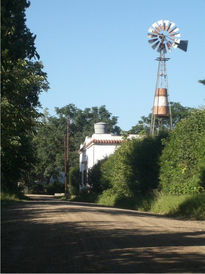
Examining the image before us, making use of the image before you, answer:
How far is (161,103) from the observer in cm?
4488

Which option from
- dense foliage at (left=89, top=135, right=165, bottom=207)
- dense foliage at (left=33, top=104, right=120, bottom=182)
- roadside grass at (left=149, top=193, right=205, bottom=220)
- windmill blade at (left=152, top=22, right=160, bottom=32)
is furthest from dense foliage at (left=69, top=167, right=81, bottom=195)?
roadside grass at (left=149, top=193, right=205, bottom=220)

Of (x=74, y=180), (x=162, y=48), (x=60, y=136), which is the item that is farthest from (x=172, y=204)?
(x=60, y=136)

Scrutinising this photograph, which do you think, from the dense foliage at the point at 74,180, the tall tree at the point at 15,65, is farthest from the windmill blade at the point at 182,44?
the tall tree at the point at 15,65

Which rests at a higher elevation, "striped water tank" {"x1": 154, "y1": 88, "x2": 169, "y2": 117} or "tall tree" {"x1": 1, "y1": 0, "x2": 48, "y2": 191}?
"striped water tank" {"x1": 154, "y1": 88, "x2": 169, "y2": 117}

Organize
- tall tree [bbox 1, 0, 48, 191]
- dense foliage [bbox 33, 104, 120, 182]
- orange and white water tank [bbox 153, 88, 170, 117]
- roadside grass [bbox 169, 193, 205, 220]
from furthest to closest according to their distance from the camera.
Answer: dense foliage [bbox 33, 104, 120, 182] < orange and white water tank [bbox 153, 88, 170, 117] < roadside grass [bbox 169, 193, 205, 220] < tall tree [bbox 1, 0, 48, 191]

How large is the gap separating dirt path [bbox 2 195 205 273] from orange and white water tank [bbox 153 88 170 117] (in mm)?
30556

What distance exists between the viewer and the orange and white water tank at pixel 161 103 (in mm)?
44625

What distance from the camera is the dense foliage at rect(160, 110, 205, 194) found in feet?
71.5

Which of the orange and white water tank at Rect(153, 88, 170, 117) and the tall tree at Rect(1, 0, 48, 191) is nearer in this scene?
the tall tree at Rect(1, 0, 48, 191)

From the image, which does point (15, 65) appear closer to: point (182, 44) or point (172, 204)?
point (172, 204)

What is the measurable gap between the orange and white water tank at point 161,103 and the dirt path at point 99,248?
30.6 m

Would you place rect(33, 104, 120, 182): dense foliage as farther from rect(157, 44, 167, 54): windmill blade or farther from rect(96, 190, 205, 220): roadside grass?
rect(96, 190, 205, 220): roadside grass

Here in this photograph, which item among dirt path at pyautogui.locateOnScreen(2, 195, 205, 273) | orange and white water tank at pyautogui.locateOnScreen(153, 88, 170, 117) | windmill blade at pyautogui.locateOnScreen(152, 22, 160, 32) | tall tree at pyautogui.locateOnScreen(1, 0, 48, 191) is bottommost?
dirt path at pyautogui.locateOnScreen(2, 195, 205, 273)

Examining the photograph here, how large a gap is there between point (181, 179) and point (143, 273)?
633 inches
